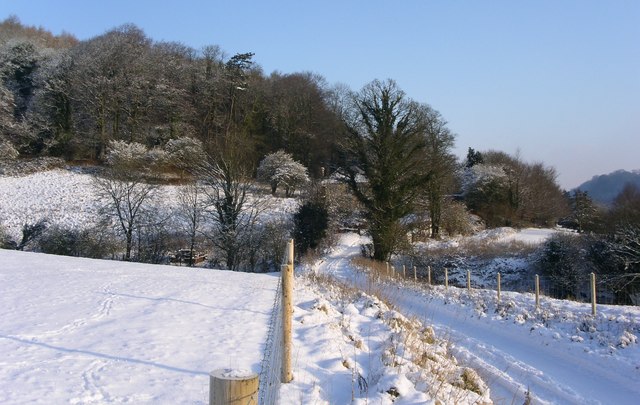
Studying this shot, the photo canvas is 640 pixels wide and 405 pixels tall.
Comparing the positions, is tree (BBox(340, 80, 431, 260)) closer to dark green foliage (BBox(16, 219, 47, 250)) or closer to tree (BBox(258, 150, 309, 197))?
tree (BBox(258, 150, 309, 197))

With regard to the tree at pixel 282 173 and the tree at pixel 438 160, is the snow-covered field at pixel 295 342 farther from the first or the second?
the tree at pixel 282 173

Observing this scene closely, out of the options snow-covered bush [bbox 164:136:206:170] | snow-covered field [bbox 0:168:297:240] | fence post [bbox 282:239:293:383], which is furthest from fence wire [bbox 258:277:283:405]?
snow-covered bush [bbox 164:136:206:170]

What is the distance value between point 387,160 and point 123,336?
68.9 feet

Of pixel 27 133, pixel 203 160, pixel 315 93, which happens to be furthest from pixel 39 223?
pixel 315 93

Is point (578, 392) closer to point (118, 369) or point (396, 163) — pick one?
point (118, 369)

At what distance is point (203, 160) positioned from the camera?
1284 inches

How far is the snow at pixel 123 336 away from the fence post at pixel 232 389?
2927 millimetres

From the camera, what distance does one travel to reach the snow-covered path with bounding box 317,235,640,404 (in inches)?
308

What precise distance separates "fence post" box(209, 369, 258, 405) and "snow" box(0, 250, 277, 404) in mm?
2927

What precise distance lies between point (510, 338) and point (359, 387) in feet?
23.8

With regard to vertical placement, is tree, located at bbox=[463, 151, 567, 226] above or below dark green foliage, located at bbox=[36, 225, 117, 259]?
above

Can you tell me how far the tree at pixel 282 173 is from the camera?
143 feet

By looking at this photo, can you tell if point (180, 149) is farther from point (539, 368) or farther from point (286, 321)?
point (286, 321)

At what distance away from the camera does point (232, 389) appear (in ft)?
7.95
